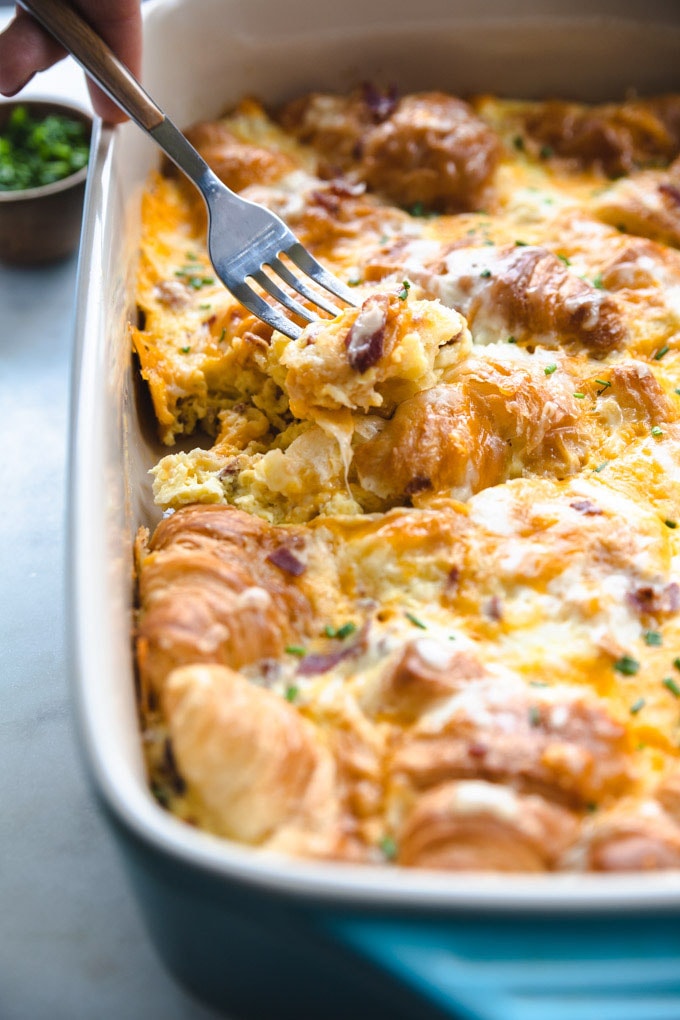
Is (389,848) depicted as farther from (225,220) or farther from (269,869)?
(225,220)

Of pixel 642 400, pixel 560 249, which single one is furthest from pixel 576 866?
pixel 560 249

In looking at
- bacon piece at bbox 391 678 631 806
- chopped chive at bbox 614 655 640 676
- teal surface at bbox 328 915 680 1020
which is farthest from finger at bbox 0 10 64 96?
teal surface at bbox 328 915 680 1020

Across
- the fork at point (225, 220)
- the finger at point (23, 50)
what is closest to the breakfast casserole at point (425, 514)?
the fork at point (225, 220)

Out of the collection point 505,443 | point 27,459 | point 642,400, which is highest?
point 27,459

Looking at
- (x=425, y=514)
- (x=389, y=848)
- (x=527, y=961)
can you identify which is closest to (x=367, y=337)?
(x=425, y=514)

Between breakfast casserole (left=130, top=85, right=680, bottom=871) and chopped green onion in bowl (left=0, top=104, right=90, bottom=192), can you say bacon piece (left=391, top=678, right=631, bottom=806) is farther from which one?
chopped green onion in bowl (left=0, top=104, right=90, bottom=192)

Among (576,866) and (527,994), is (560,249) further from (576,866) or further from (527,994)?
(527,994)

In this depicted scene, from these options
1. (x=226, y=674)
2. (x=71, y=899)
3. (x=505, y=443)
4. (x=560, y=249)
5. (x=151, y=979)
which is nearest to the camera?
(x=226, y=674)
